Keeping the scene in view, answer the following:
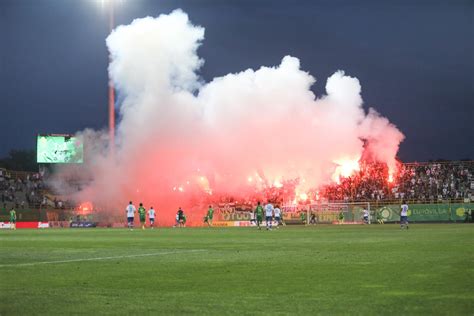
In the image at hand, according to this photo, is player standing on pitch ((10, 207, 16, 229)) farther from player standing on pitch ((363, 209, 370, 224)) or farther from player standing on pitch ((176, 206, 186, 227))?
player standing on pitch ((363, 209, 370, 224))

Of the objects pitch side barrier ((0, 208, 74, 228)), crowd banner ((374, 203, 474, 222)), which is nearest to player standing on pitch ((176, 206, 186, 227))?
pitch side barrier ((0, 208, 74, 228))

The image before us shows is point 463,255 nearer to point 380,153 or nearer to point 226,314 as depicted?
Answer: point 226,314

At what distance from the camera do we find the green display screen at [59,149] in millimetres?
70375

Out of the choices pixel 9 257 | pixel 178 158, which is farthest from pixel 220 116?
pixel 9 257

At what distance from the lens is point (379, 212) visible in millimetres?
60094

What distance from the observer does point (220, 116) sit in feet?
221

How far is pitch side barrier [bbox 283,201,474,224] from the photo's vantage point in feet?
191

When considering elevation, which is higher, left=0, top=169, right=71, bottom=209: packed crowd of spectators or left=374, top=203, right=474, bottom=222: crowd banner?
left=0, top=169, right=71, bottom=209: packed crowd of spectators

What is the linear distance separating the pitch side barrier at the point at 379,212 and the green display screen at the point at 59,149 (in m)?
22.1

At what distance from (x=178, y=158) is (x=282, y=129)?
10057 millimetres

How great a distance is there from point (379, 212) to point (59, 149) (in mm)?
31433

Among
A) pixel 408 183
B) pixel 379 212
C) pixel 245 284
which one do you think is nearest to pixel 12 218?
pixel 379 212

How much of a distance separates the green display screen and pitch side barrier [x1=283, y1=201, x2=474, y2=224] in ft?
72.5

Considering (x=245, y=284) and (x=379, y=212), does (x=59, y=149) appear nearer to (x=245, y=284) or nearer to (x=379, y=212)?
(x=379, y=212)
